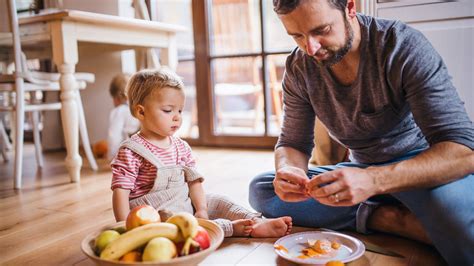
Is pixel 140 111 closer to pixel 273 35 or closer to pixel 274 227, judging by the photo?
pixel 274 227

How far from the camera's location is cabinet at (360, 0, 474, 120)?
1465 millimetres

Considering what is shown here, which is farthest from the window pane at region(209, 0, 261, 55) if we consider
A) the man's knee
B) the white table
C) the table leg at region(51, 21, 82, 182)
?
the man's knee

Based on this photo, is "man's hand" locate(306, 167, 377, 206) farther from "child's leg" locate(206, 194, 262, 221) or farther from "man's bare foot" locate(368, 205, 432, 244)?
"child's leg" locate(206, 194, 262, 221)

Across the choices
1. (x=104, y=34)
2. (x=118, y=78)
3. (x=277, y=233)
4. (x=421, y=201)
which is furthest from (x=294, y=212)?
(x=118, y=78)

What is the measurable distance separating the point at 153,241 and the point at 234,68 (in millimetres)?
2385

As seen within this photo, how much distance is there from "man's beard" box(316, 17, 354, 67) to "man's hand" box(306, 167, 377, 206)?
0.99 ft

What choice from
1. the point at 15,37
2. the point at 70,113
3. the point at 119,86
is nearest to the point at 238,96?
the point at 119,86

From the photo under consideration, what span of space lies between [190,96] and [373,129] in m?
2.50

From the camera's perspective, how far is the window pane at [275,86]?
296cm

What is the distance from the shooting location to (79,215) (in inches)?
64.2

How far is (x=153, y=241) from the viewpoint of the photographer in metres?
0.86

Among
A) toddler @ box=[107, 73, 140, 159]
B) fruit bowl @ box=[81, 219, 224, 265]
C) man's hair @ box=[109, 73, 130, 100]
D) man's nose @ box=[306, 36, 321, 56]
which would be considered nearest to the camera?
fruit bowl @ box=[81, 219, 224, 265]

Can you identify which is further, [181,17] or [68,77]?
[181,17]

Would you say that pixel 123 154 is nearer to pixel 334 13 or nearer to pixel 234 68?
pixel 334 13
